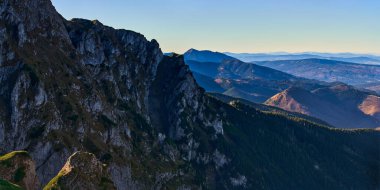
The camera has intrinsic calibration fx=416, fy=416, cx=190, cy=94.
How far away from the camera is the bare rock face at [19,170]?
88338mm

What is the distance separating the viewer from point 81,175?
87875mm

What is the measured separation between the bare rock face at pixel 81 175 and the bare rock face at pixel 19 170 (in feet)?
28.7

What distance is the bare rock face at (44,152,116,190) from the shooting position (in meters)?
84.6

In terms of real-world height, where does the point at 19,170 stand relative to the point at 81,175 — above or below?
above

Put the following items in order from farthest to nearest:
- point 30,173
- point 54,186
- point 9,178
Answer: point 30,173, point 9,178, point 54,186

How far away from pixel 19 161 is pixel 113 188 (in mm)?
21692

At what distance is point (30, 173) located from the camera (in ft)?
310

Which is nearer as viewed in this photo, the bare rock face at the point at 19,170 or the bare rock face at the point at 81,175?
the bare rock face at the point at 81,175

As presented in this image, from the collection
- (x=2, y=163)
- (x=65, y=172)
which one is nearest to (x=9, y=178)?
(x=2, y=163)

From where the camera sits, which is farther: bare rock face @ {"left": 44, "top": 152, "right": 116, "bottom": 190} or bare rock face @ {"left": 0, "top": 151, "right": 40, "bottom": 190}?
bare rock face @ {"left": 0, "top": 151, "right": 40, "bottom": 190}

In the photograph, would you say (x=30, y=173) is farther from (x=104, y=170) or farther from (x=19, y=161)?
(x=104, y=170)

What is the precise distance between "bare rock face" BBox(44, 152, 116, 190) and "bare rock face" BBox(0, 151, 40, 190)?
28.7 feet

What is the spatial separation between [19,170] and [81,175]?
14.6 metres

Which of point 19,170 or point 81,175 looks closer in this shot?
point 81,175
